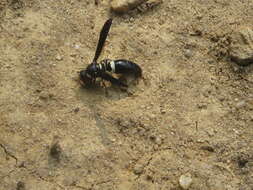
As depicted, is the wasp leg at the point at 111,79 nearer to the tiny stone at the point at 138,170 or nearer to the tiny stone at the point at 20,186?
the tiny stone at the point at 138,170

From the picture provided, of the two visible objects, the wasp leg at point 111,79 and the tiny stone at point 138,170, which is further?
the wasp leg at point 111,79

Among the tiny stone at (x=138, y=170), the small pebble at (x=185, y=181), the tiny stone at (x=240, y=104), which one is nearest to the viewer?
the small pebble at (x=185, y=181)

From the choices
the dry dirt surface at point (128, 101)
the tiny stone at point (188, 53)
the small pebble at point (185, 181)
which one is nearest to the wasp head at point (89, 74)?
the dry dirt surface at point (128, 101)

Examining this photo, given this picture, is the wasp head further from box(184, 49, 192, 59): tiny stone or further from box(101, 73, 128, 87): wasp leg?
box(184, 49, 192, 59): tiny stone

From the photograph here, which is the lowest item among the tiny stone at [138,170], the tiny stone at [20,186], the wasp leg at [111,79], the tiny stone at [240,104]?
the tiny stone at [138,170]

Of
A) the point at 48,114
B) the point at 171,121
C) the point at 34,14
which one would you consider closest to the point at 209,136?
the point at 171,121

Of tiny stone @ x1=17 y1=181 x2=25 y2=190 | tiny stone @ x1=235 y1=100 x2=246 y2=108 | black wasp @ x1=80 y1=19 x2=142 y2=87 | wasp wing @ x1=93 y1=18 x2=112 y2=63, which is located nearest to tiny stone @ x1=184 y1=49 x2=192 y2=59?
black wasp @ x1=80 y1=19 x2=142 y2=87

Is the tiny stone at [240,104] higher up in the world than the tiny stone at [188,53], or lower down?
lower down

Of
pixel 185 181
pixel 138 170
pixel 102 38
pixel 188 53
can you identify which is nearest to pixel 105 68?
pixel 102 38
